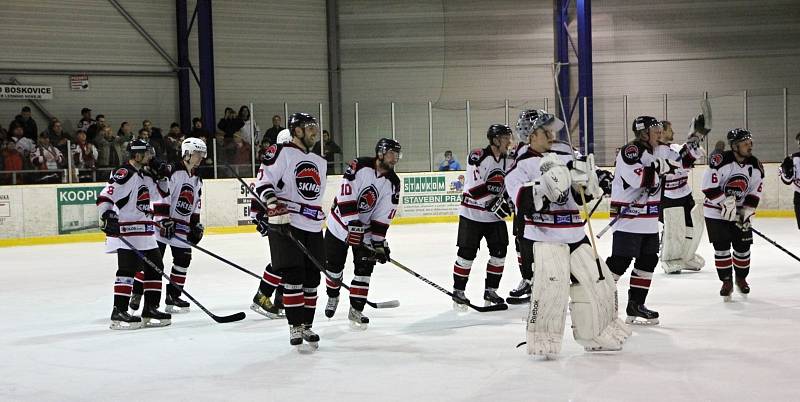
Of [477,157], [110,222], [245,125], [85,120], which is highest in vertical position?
[85,120]

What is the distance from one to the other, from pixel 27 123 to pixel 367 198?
1057cm

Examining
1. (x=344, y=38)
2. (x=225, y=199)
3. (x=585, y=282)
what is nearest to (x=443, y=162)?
(x=225, y=199)

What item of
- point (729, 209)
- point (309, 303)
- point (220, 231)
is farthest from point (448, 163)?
point (309, 303)

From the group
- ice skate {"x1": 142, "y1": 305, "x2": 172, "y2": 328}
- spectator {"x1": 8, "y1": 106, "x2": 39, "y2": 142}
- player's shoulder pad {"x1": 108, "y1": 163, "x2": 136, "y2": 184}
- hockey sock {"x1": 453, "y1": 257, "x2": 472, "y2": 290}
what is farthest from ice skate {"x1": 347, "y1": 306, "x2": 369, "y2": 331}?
spectator {"x1": 8, "y1": 106, "x2": 39, "y2": 142}

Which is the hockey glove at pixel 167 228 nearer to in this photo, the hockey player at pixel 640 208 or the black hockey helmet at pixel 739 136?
the hockey player at pixel 640 208

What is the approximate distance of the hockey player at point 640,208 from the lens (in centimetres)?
622

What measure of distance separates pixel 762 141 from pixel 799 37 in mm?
4241

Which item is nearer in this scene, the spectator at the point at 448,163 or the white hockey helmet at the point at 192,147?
the white hockey helmet at the point at 192,147

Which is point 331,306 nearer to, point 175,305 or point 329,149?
point 175,305

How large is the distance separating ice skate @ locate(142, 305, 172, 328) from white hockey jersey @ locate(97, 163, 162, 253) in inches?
16.5

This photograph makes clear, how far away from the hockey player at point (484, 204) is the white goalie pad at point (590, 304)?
190 centimetres

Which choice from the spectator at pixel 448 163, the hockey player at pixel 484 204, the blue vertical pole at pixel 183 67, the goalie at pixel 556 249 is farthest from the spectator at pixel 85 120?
the goalie at pixel 556 249

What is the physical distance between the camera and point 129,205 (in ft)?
21.9

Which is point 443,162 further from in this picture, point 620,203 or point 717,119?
point 620,203
